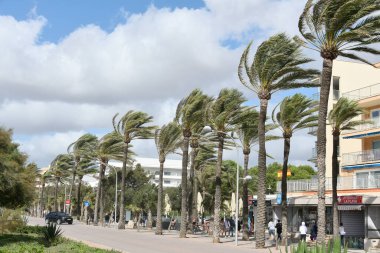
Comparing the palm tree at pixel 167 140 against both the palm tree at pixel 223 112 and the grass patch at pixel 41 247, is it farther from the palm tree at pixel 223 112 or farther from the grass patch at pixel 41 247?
the grass patch at pixel 41 247

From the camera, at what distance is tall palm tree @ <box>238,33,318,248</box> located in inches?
1208

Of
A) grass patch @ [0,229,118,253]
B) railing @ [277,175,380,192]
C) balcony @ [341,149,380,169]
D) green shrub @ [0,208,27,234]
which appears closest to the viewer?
grass patch @ [0,229,118,253]

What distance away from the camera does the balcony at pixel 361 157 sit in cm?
4300

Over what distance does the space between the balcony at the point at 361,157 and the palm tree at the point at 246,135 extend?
31.0ft

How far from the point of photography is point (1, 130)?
25.9m

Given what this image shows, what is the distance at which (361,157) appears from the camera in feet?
145

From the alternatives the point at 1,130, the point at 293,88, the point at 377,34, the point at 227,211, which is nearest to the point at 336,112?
the point at 293,88

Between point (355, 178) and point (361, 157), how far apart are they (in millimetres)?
3863

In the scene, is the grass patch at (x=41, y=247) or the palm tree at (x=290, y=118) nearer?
the grass patch at (x=41, y=247)

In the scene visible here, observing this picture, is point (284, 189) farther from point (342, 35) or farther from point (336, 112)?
point (342, 35)

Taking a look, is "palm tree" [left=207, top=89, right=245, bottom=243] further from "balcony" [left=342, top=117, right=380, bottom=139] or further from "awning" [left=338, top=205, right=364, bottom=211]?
"balcony" [left=342, top=117, right=380, bottom=139]

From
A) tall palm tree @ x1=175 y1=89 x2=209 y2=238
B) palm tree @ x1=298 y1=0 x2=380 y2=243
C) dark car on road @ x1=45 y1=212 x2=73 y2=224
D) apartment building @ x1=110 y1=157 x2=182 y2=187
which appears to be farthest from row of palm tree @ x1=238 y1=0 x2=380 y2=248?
apartment building @ x1=110 y1=157 x2=182 y2=187

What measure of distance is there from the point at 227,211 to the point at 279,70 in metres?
53.1

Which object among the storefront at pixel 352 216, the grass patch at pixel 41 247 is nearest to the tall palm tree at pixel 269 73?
the storefront at pixel 352 216
